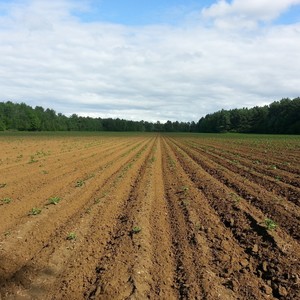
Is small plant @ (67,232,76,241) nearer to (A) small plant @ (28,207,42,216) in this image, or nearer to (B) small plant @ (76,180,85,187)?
(A) small plant @ (28,207,42,216)

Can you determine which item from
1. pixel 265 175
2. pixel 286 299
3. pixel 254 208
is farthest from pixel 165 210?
pixel 265 175

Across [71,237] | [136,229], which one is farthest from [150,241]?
[71,237]

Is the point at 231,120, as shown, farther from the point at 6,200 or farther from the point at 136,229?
the point at 136,229

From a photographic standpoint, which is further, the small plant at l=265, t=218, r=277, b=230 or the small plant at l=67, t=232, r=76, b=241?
the small plant at l=265, t=218, r=277, b=230

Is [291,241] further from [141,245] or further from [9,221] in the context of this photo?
[9,221]

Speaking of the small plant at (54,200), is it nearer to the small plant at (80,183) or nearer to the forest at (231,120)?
the small plant at (80,183)

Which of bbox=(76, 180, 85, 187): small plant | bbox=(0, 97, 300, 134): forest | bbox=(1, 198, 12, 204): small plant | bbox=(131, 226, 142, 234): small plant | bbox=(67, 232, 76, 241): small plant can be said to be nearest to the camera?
bbox=(67, 232, 76, 241): small plant

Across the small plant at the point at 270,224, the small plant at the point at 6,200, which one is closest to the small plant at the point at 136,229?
the small plant at the point at 270,224

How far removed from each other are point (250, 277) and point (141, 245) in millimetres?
2127

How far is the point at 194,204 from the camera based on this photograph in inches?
400

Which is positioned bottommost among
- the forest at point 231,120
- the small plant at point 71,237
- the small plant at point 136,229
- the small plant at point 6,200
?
the small plant at point 6,200

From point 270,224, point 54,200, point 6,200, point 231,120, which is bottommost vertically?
point 6,200

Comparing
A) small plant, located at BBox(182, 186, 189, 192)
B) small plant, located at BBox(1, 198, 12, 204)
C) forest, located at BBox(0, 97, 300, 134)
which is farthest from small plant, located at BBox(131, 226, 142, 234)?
forest, located at BBox(0, 97, 300, 134)

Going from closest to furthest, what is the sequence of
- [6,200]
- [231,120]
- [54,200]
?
[54,200] < [6,200] < [231,120]
